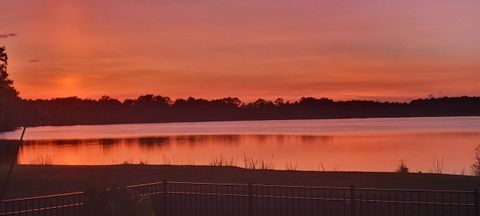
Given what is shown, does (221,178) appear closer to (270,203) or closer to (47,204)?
(270,203)

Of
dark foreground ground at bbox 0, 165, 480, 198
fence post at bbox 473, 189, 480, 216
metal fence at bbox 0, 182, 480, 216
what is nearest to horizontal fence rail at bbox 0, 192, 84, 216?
metal fence at bbox 0, 182, 480, 216

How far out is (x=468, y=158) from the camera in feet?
177

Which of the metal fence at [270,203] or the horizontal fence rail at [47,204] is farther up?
the horizontal fence rail at [47,204]

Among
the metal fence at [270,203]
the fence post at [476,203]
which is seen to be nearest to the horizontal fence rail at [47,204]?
the metal fence at [270,203]

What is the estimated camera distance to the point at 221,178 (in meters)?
24.1

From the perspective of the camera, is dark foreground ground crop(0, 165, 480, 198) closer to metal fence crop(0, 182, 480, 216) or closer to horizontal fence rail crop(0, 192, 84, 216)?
metal fence crop(0, 182, 480, 216)

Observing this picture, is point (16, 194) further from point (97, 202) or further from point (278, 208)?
point (97, 202)

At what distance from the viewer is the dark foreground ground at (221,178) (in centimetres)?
2168

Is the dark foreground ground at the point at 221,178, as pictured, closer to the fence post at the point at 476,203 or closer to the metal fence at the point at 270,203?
the metal fence at the point at 270,203

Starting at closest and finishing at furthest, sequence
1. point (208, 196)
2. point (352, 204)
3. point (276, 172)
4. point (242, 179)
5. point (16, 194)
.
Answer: point (352, 204), point (208, 196), point (16, 194), point (242, 179), point (276, 172)

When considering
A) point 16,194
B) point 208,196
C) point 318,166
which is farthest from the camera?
point 318,166

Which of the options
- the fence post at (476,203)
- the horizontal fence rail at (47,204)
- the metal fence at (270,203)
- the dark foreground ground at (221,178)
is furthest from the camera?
the dark foreground ground at (221,178)

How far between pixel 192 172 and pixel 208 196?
7.47m

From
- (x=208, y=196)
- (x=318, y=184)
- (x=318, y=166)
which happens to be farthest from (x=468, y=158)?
(x=208, y=196)
